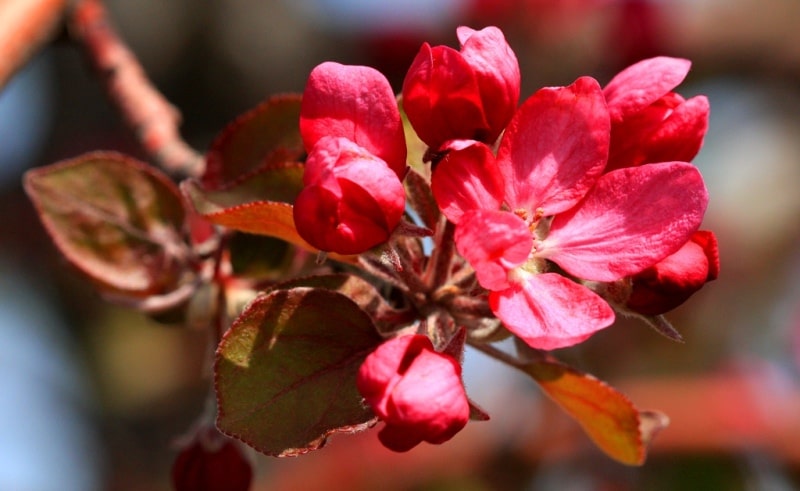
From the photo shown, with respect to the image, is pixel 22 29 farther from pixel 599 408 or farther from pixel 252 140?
pixel 599 408

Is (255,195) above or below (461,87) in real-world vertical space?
below

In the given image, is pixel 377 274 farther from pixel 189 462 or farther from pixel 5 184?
pixel 5 184

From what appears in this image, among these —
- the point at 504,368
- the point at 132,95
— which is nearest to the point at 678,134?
the point at 132,95

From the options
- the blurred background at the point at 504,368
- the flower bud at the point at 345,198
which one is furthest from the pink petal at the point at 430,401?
the blurred background at the point at 504,368

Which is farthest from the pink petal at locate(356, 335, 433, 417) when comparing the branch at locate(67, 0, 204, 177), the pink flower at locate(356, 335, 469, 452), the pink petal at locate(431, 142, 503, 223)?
the branch at locate(67, 0, 204, 177)

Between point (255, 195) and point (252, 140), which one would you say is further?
point (252, 140)

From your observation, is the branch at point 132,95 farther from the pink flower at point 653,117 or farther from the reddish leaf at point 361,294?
the pink flower at point 653,117

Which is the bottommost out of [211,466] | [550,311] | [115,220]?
[211,466]

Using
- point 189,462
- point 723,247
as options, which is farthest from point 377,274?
point 723,247
